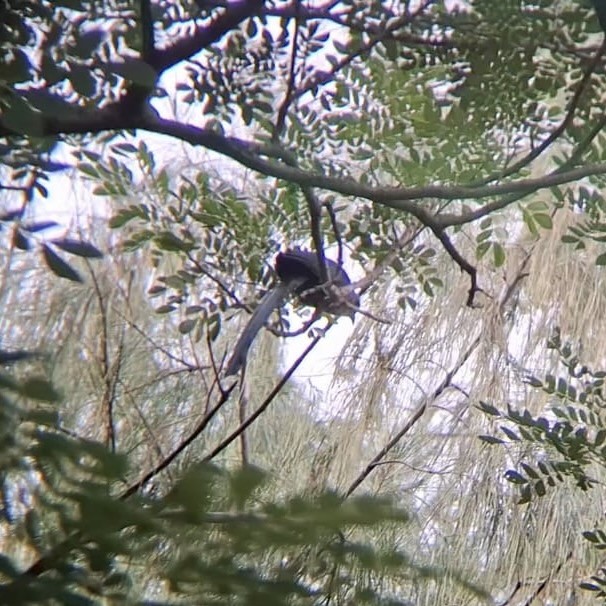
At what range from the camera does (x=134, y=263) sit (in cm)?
215

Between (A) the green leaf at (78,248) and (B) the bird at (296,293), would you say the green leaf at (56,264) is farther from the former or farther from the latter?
(B) the bird at (296,293)

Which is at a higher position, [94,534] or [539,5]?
[539,5]

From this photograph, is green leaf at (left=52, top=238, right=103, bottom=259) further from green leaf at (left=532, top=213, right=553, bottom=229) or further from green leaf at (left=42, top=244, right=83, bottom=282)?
green leaf at (left=532, top=213, right=553, bottom=229)

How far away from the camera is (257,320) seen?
51.7 inches

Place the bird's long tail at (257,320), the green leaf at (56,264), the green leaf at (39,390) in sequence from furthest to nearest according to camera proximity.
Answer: the bird's long tail at (257,320), the green leaf at (56,264), the green leaf at (39,390)

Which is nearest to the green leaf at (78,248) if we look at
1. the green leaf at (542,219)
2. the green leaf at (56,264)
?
the green leaf at (56,264)

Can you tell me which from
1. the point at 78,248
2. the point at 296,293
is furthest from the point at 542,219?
the point at 78,248

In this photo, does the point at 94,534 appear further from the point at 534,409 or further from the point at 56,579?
the point at 534,409

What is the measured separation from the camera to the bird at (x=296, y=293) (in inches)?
51.3

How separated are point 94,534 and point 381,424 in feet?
5.77

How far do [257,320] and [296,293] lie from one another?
0.07 metres

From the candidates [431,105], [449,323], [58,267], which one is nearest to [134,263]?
[449,323]

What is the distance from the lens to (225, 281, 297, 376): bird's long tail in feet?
4.27

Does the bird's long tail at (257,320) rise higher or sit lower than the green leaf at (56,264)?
higher
